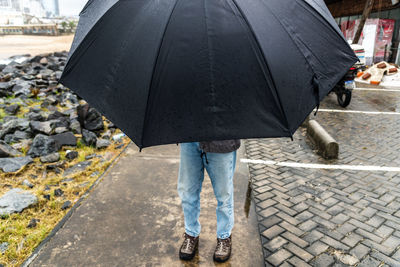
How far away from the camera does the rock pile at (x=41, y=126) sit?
4.84 m

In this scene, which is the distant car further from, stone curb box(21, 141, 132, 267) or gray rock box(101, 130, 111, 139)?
stone curb box(21, 141, 132, 267)

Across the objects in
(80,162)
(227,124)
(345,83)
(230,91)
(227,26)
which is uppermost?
(227,26)

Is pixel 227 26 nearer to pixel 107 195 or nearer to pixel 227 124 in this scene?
pixel 227 124

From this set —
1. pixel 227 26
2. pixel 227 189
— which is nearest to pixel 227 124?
pixel 227 26

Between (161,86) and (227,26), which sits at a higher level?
(227,26)

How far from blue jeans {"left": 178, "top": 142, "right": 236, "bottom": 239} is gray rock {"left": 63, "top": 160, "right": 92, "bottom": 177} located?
2520 mm

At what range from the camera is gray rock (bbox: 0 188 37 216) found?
3.40 m

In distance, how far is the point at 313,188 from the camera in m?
3.98

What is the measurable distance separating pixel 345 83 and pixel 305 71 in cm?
684

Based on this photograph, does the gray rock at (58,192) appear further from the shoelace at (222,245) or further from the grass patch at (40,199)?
the shoelace at (222,245)

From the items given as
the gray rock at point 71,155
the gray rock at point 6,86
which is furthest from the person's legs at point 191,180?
the gray rock at point 6,86

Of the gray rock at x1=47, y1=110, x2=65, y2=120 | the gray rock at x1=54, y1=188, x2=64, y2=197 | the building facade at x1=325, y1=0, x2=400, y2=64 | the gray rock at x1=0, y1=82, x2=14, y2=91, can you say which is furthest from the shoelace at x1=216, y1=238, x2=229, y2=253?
the building facade at x1=325, y1=0, x2=400, y2=64

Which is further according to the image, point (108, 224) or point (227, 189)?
point (108, 224)

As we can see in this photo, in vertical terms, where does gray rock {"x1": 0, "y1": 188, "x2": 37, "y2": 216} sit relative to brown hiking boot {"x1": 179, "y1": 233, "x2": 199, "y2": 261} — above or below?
below
